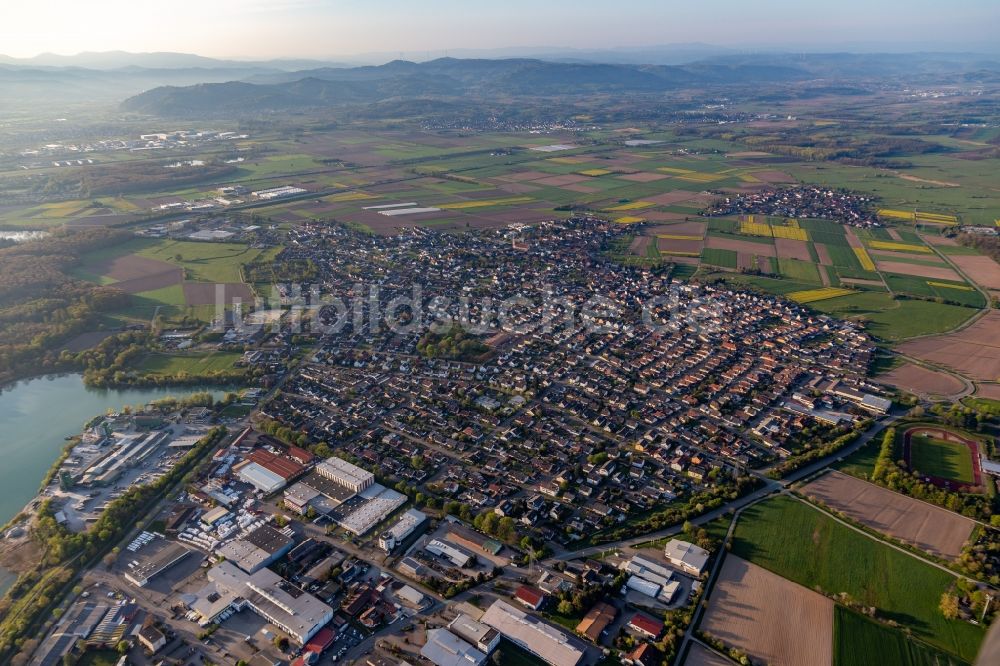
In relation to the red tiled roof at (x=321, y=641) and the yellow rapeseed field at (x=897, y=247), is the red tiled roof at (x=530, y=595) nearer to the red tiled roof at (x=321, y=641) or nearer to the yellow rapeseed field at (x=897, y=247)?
the red tiled roof at (x=321, y=641)

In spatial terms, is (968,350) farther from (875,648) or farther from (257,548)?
(257,548)

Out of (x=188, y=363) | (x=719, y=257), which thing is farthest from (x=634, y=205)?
(x=188, y=363)

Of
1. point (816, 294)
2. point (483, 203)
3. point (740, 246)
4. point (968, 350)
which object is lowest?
point (968, 350)

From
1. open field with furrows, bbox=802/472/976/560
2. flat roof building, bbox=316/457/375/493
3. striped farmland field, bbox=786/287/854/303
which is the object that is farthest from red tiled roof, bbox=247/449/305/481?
striped farmland field, bbox=786/287/854/303

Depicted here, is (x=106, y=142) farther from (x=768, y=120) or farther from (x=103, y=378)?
(x=768, y=120)

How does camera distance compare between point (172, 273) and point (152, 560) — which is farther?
point (172, 273)

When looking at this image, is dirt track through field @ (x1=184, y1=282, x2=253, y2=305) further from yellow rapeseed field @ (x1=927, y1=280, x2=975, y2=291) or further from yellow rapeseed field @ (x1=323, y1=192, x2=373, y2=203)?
yellow rapeseed field @ (x1=927, y1=280, x2=975, y2=291)

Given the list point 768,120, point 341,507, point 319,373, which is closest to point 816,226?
point 319,373
